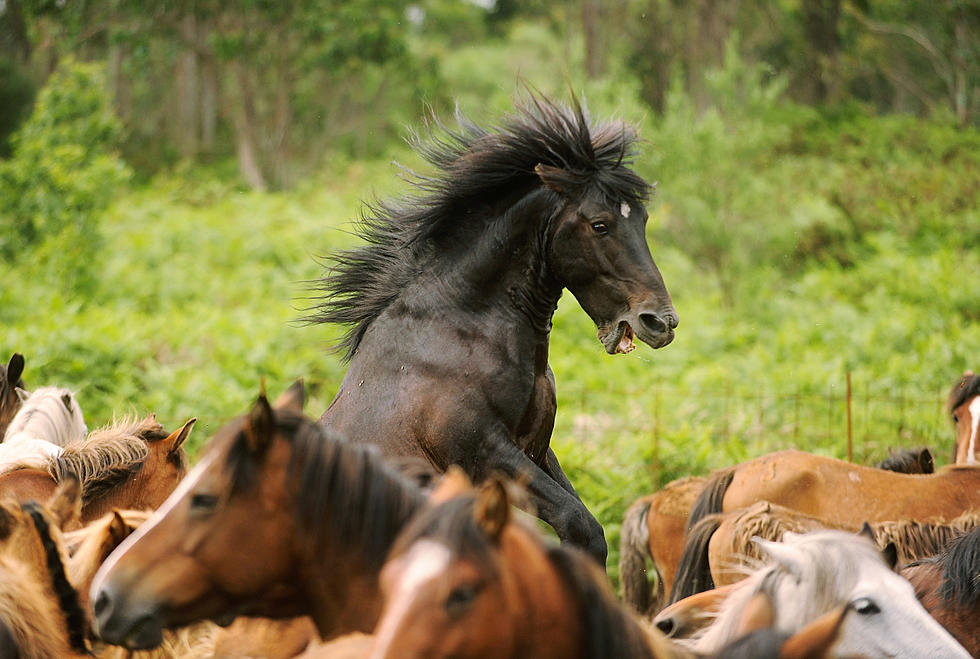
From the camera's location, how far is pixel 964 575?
416 centimetres

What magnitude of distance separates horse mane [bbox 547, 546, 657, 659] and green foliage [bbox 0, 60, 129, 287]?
13.9 metres

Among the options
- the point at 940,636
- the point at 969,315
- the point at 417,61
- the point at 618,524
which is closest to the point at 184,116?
the point at 417,61

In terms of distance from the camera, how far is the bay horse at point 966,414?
7484 mm

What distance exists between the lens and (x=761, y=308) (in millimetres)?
18438

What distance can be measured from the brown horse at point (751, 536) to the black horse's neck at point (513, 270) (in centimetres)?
142

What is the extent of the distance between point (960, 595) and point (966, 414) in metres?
3.85

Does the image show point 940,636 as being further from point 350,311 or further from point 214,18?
point 214,18

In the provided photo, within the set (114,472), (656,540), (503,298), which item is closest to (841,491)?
(656,540)

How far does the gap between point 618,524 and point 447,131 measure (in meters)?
4.75

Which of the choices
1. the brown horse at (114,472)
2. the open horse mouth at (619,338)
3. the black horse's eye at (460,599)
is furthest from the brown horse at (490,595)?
the brown horse at (114,472)

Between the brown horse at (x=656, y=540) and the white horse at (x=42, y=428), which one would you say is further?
the brown horse at (x=656, y=540)

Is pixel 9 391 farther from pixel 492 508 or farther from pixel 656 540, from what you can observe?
pixel 492 508

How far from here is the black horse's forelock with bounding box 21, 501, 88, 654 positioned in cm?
338

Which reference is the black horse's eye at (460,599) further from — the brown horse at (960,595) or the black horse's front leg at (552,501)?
the brown horse at (960,595)
